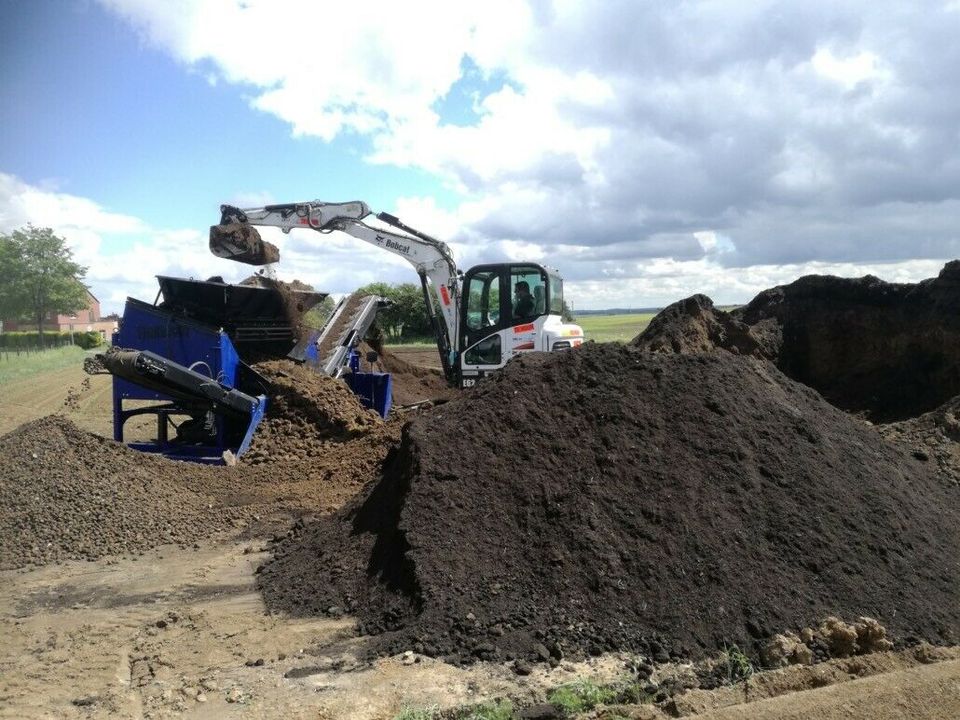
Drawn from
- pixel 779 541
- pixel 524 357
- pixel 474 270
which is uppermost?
pixel 474 270

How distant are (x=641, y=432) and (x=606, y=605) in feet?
5.57

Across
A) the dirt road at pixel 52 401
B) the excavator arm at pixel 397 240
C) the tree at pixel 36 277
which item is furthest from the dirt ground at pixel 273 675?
the tree at pixel 36 277

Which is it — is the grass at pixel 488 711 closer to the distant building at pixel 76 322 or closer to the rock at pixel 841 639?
the rock at pixel 841 639

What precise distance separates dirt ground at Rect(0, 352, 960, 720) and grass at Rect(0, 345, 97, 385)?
74.2 ft

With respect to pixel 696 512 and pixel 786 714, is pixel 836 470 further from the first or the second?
pixel 786 714

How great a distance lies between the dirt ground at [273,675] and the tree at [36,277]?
48078mm

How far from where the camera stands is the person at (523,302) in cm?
1138

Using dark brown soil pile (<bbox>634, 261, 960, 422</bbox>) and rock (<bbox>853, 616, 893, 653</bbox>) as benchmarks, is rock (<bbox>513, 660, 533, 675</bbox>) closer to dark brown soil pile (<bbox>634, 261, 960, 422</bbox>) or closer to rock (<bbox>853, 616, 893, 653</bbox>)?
rock (<bbox>853, 616, 893, 653</bbox>)

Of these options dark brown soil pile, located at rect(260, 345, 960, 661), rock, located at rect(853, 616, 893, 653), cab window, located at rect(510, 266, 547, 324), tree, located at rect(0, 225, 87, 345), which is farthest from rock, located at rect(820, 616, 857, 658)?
tree, located at rect(0, 225, 87, 345)

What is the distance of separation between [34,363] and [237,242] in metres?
24.0

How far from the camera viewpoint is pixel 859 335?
13078 mm

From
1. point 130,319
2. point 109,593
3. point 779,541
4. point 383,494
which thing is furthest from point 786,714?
point 130,319

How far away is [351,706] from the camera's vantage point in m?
3.91

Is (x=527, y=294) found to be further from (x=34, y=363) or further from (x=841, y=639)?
(x=34, y=363)
